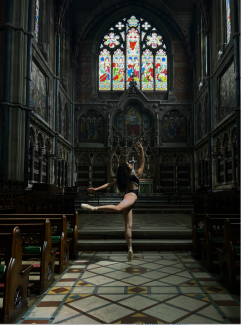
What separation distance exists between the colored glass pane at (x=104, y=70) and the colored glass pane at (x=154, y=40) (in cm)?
421

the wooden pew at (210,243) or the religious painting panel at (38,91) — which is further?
the religious painting panel at (38,91)

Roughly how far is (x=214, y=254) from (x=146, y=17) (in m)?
29.0

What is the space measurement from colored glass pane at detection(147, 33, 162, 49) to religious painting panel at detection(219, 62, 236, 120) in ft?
37.7

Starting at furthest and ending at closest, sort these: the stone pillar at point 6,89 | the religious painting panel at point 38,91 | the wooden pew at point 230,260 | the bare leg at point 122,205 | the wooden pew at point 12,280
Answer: the religious painting panel at point 38,91, the stone pillar at point 6,89, the bare leg at point 122,205, the wooden pew at point 230,260, the wooden pew at point 12,280

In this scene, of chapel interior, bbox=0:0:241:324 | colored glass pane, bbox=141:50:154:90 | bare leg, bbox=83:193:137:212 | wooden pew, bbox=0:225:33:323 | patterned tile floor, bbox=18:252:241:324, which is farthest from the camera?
colored glass pane, bbox=141:50:154:90

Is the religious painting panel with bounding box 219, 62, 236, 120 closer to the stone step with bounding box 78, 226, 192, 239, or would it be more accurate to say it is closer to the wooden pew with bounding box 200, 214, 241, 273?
the stone step with bounding box 78, 226, 192, 239

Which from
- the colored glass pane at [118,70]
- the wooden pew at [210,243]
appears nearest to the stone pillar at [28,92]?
the wooden pew at [210,243]

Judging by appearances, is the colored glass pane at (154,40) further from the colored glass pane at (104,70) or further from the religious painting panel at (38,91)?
the religious painting panel at (38,91)

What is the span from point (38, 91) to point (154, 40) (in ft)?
51.0

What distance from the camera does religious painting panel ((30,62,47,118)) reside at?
59.0 feet

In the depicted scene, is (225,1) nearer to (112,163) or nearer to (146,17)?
(146,17)

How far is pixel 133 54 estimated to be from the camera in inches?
1171

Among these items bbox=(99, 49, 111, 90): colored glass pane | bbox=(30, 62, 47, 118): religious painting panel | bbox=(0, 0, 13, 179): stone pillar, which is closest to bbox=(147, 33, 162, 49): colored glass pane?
bbox=(99, 49, 111, 90): colored glass pane

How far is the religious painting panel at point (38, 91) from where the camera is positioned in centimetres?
1797
